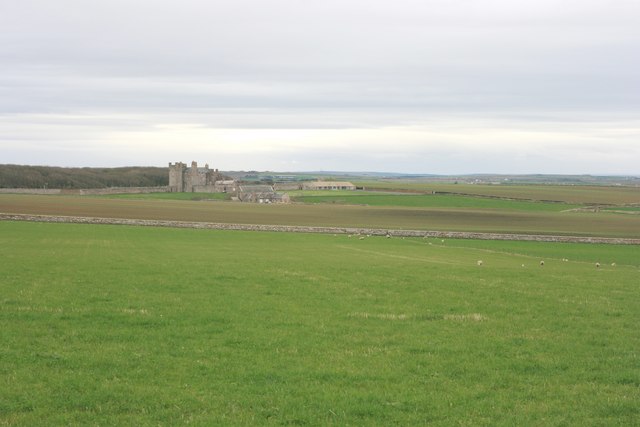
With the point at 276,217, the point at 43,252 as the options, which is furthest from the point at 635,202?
the point at 43,252

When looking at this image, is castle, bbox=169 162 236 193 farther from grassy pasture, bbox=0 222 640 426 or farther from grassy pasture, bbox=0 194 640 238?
grassy pasture, bbox=0 222 640 426

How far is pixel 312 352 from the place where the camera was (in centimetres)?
1212

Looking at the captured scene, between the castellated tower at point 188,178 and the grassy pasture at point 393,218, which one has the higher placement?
the castellated tower at point 188,178

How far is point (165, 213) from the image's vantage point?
278 ft

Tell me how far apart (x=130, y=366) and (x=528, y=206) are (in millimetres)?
115123

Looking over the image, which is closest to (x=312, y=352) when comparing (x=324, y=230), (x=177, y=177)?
(x=324, y=230)

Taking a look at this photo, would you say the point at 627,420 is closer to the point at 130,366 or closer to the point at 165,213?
the point at 130,366

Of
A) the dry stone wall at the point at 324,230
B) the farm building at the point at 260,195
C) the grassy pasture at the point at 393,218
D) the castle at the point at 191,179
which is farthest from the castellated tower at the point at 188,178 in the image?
the dry stone wall at the point at 324,230

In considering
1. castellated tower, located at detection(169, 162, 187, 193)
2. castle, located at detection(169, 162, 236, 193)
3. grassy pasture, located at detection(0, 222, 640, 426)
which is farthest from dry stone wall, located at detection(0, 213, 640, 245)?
castellated tower, located at detection(169, 162, 187, 193)

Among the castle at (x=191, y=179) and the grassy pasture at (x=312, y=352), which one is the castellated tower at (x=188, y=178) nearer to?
the castle at (x=191, y=179)

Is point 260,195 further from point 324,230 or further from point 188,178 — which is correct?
point 324,230

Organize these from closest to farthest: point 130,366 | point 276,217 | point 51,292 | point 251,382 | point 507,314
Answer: point 251,382, point 130,366, point 507,314, point 51,292, point 276,217

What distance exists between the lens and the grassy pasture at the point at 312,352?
30.7 ft

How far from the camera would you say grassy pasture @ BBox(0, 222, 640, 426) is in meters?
9.36
